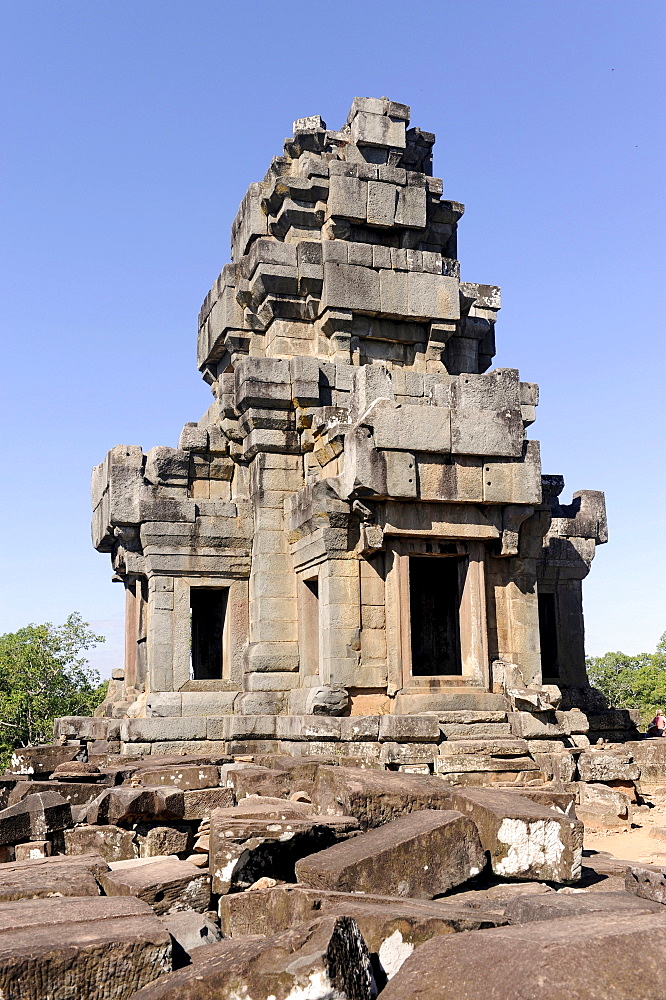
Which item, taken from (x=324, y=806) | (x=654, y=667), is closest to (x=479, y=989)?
(x=324, y=806)

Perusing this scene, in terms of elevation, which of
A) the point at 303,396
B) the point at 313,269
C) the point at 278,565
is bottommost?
the point at 278,565

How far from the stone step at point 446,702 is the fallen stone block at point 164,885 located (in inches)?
208

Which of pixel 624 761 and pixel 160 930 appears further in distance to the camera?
pixel 624 761

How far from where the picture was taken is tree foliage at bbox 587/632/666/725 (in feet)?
140

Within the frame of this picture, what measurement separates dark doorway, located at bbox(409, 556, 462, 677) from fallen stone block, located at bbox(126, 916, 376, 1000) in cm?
1058

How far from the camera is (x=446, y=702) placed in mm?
10914

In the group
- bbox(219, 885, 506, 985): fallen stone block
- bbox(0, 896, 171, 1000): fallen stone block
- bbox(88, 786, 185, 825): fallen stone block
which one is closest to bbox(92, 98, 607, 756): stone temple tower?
bbox(88, 786, 185, 825): fallen stone block

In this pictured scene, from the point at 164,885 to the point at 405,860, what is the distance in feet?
4.40

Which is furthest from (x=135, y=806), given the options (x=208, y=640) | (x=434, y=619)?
(x=208, y=640)

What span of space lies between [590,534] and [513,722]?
6.98m

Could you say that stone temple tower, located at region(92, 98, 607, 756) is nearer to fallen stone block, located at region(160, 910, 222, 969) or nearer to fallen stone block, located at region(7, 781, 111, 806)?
fallen stone block, located at region(7, 781, 111, 806)

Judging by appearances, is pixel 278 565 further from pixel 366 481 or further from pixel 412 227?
pixel 412 227

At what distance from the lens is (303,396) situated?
44.4 feet

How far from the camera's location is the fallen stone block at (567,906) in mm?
4523
